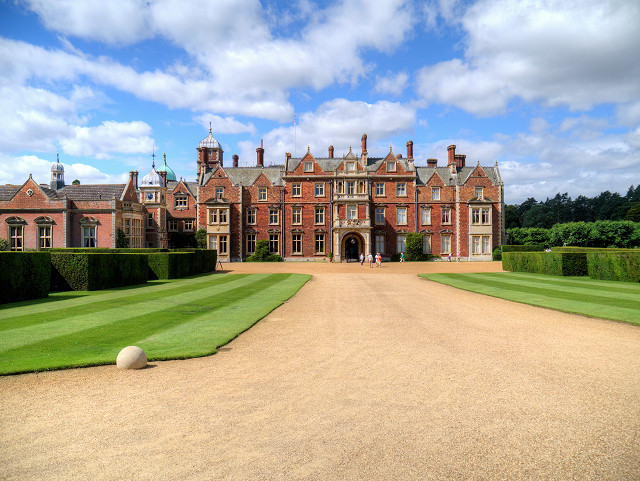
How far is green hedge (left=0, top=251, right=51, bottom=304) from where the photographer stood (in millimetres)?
15234

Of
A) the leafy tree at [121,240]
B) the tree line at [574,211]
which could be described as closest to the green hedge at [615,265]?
the leafy tree at [121,240]

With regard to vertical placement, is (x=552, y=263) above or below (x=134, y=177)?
below

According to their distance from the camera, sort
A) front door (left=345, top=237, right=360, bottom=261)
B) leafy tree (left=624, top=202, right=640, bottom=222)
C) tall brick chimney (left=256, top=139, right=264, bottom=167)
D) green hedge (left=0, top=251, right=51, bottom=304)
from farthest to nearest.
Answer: leafy tree (left=624, top=202, right=640, bottom=222) → tall brick chimney (left=256, top=139, right=264, bottom=167) → front door (left=345, top=237, right=360, bottom=261) → green hedge (left=0, top=251, right=51, bottom=304)

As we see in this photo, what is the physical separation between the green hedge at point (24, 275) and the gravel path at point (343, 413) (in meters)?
11.1

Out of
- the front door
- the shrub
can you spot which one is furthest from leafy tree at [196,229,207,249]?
the front door

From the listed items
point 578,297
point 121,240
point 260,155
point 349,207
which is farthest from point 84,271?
point 260,155

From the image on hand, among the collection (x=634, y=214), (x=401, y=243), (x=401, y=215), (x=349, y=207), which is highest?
(x=634, y=214)

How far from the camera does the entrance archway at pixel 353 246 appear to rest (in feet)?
166

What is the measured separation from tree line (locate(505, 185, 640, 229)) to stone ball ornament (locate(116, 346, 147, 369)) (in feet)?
387

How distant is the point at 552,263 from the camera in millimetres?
27500

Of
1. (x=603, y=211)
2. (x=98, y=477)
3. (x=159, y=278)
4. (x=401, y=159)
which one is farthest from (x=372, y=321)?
(x=603, y=211)

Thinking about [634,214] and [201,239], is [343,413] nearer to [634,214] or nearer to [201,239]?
[201,239]

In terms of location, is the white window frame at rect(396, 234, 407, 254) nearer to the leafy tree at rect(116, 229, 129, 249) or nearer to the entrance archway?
the entrance archway

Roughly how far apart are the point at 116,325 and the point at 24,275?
877 centimetres
